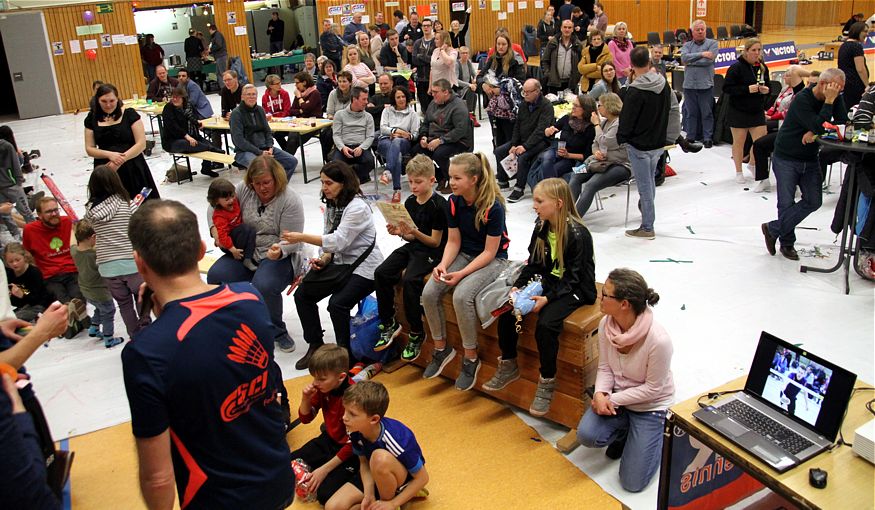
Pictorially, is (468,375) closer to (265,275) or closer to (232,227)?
(265,275)

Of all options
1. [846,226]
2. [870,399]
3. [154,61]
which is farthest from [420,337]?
[154,61]

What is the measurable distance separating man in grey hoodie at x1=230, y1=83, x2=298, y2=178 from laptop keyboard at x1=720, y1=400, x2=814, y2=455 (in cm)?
730

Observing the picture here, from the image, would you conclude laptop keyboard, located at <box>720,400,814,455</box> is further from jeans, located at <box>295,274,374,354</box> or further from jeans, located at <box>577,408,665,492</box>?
jeans, located at <box>295,274,374,354</box>

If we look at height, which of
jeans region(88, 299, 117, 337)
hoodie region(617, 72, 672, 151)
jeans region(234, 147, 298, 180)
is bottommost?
jeans region(88, 299, 117, 337)

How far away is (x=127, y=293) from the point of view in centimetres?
564

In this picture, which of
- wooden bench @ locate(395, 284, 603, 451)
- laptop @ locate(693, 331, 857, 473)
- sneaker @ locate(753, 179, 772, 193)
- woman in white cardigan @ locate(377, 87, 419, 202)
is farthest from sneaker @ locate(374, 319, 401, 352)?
sneaker @ locate(753, 179, 772, 193)

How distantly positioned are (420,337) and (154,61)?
15.9 meters

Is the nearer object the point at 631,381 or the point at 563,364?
the point at 631,381

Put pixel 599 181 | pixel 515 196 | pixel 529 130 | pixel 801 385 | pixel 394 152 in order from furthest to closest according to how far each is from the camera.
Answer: pixel 394 152
pixel 515 196
pixel 529 130
pixel 599 181
pixel 801 385

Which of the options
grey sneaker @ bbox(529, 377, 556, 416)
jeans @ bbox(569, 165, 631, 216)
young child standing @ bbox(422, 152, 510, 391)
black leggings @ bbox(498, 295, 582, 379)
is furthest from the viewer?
jeans @ bbox(569, 165, 631, 216)

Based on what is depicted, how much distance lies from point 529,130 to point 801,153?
3.09 meters

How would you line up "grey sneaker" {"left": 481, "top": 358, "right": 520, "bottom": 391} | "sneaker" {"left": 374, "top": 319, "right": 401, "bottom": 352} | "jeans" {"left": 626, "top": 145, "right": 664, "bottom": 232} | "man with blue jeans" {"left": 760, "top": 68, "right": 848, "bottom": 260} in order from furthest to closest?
"jeans" {"left": 626, "top": 145, "right": 664, "bottom": 232}
"man with blue jeans" {"left": 760, "top": 68, "right": 848, "bottom": 260}
"sneaker" {"left": 374, "top": 319, "right": 401, "bottom": 352}
"grey sneaker" {"left": 481, "top": 358, "right": 520, "bottom": 391}

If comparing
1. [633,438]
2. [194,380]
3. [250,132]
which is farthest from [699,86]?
[194,380]

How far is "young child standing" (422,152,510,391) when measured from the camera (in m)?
4.70
